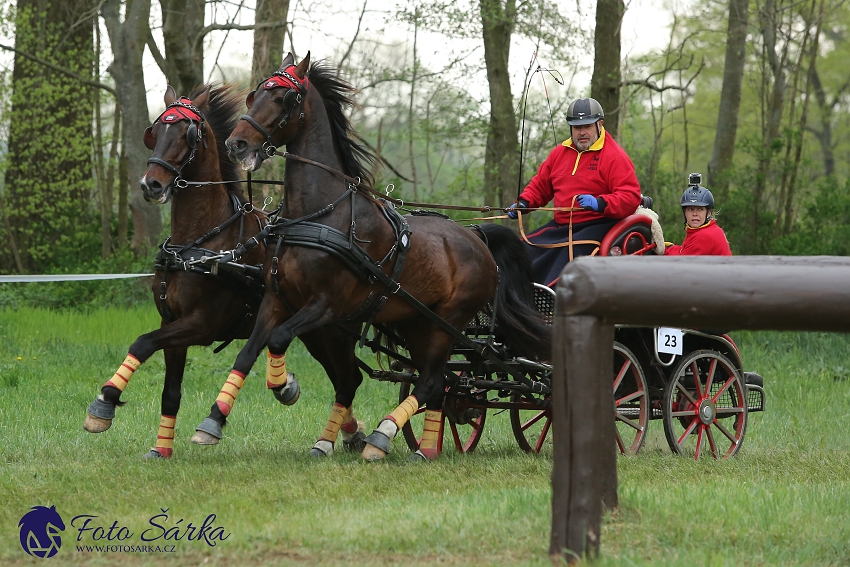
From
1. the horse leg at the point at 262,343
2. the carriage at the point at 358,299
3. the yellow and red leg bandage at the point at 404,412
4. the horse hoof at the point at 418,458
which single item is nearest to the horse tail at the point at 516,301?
the carriage at the point at 358,299

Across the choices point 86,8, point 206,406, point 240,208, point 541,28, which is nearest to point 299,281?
point 240,208

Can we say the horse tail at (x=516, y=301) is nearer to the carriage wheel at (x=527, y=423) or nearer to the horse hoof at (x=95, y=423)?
the carriage wheel at (x=527, y=423)

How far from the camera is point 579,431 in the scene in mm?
3596

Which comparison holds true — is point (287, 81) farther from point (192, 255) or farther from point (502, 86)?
point (502, 86)

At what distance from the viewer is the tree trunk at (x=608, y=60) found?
11781mm

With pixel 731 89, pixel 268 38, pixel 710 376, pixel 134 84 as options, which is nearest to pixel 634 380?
pixel 710 376

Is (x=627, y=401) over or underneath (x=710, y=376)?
underneath

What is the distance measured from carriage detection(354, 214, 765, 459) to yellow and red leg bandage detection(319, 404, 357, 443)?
331 mm

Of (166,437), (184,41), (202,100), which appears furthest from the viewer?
(184,41)

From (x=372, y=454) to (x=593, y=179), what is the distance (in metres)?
2.52

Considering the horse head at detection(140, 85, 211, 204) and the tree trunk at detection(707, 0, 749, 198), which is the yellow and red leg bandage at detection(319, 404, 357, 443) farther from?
the tree trunk at detection(707, 0, 749, 198)

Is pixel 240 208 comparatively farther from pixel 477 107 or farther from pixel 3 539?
pixel 477 107

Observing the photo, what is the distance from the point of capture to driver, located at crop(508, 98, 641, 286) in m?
6.91

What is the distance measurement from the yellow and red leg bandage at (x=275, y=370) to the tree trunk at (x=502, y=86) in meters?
9.06
